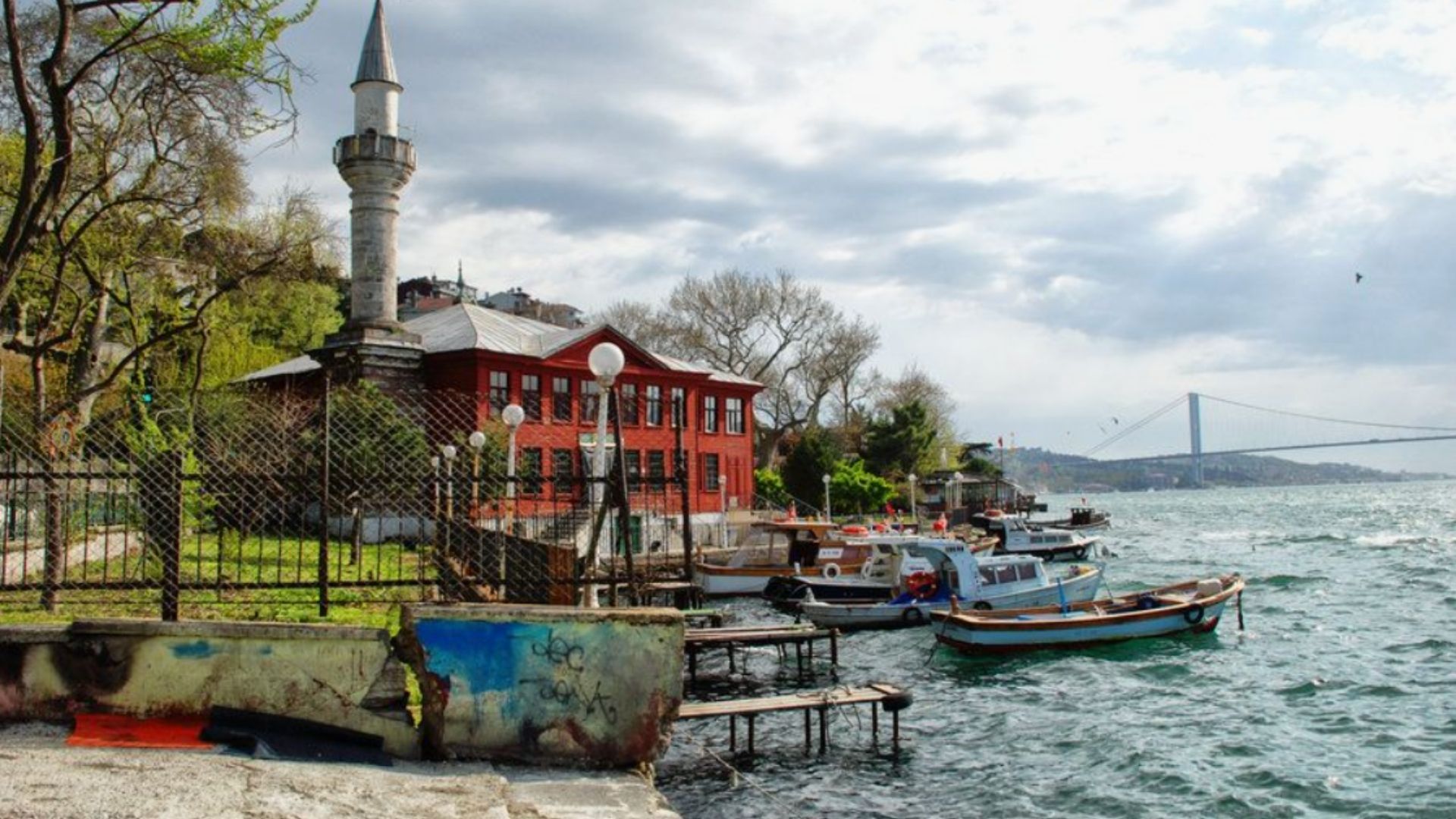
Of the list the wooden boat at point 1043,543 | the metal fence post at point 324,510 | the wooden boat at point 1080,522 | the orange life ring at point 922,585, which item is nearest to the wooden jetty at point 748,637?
the orange life ring at point 922,585

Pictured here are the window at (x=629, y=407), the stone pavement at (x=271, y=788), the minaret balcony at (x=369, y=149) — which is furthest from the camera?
the window at (x=629, y=407)

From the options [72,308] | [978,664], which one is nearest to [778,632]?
[978,664]

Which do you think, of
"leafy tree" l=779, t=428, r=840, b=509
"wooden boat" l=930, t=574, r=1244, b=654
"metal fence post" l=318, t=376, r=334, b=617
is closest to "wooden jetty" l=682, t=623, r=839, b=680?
"wooden boat" l=930, t=574, r=1244, b=654

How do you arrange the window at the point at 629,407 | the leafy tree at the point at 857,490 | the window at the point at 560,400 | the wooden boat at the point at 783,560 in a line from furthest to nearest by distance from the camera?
1. the leafy tree at the point at 857,490
2. the window at the point at 629,407
3. the window at the point at 560,400
4. the wooden boat at the point at 783,560

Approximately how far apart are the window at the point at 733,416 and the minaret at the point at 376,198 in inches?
713

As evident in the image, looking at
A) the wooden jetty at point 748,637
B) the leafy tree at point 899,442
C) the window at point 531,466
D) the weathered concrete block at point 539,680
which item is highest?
the leafy tree at point 899,442

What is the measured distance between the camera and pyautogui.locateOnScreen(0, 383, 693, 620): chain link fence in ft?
30.4

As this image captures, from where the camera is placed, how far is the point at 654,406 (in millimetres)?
49688

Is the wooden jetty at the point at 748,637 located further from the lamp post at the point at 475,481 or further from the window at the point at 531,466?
the lamp post at the point at 475,481

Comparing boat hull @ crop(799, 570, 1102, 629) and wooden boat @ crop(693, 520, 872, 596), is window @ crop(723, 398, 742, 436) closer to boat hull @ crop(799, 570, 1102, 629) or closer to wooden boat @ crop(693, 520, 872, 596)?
wooden boat @ crop(693, 520, 872, 596)

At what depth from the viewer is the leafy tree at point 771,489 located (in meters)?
62.4

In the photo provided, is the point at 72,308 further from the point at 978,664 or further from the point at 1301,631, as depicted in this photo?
the point at 1301,631

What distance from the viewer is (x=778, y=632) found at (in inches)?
842

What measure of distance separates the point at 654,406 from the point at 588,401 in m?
4.78
